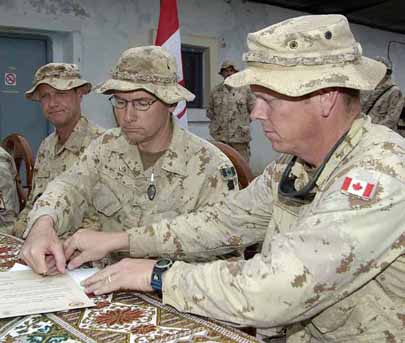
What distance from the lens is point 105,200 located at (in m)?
2.11

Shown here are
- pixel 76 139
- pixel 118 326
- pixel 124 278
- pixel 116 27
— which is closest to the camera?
pixel 118 326

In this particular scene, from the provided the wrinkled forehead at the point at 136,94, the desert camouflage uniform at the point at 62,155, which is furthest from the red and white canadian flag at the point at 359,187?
the desert camouflage uniform at the point at 62,155

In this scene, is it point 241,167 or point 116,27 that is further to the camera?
point 116,27

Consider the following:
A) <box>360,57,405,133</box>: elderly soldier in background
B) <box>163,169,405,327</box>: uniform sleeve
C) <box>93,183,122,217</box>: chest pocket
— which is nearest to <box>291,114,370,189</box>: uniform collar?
<box>163,169,405,327</box>: uniform sleeve

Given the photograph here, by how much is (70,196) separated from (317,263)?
112 centimetres

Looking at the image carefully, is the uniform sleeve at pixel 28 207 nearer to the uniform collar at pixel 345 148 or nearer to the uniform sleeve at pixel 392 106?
the uniform collar at pixel 345 148

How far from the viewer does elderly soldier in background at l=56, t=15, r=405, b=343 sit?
1.00m

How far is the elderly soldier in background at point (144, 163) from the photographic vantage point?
6.43ft

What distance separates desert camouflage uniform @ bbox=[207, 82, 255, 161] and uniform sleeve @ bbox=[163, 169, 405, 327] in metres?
5.58

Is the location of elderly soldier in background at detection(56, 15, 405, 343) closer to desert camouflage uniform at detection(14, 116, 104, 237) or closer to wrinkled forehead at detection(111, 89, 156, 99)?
wrinkled forehead at detection(111, 89, 156, 99)

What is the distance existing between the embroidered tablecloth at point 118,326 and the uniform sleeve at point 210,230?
277 mm

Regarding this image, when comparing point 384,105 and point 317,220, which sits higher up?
point 317,220

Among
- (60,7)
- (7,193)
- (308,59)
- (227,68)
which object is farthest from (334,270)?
(227,68)

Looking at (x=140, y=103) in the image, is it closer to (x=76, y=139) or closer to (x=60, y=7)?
(x=76, y=139)
